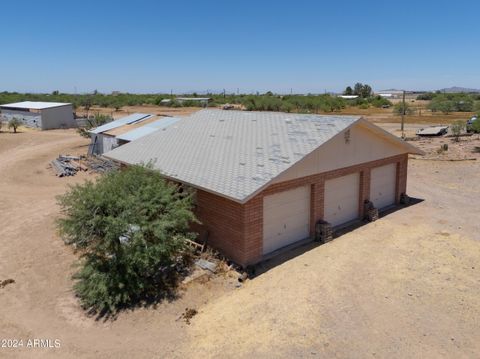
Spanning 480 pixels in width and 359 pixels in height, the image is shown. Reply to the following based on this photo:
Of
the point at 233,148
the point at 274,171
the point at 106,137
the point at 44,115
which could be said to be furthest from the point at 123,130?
the point at 44,115

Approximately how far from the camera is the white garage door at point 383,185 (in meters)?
16.7

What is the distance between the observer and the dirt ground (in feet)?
27.5

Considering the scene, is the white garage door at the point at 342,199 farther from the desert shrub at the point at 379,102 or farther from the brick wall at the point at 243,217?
the desert shrub at the point at 379,102

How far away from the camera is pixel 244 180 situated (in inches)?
460

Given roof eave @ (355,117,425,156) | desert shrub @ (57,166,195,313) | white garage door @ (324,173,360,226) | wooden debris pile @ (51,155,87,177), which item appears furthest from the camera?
wooden debris pile @ (51,155,87,177)

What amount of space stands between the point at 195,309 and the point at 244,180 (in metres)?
3.81

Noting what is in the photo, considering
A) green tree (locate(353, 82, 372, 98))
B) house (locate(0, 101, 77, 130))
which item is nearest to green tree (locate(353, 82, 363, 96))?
green tree (locate(353, 82, 372, 98))

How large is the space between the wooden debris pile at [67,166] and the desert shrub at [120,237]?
16.0 meters

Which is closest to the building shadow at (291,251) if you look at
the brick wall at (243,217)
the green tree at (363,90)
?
the brick wall at (243,217)

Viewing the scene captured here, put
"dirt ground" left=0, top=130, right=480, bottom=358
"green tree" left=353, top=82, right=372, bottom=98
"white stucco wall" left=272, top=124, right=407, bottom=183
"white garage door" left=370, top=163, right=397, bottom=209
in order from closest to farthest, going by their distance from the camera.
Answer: "dirt ground" left=0, top=130, right=480, bottom=358, "white stucco wall" left=272, top=124, right=407, bottom=183, "white garage door" left=370, top=163, right=397, bottom=209, "green tree" left=353, top=82, right=372, bottom=98

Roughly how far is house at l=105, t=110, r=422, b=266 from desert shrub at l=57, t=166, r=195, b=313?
158 centimetres

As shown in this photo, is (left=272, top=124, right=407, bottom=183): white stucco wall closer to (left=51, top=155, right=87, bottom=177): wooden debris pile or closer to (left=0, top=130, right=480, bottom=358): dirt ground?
(left=0, top=130, right=480, bottom=358): dirt ground

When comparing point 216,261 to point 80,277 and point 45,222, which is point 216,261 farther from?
point 45,222

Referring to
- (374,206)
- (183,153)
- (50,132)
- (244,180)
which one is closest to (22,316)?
(244,180)
